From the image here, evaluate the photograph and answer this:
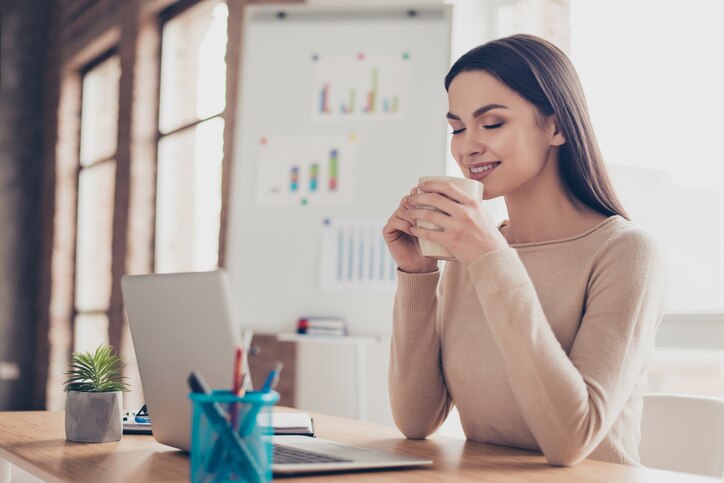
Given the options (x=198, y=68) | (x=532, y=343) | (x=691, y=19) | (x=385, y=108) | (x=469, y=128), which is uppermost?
(x=198, y=68)

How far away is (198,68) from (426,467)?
4257 mm

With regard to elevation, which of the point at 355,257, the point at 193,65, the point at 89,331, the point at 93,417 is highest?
the point at 193,65

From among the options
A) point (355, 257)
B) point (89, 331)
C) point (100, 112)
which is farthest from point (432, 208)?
point (100, 112)

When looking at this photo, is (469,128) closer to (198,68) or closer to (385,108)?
(385,108)

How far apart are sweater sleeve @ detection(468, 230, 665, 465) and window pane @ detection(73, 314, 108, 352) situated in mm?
4971

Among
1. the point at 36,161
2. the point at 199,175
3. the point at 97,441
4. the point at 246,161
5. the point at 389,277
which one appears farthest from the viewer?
the point at 36,161

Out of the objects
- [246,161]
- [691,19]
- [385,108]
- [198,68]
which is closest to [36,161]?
[198,68]

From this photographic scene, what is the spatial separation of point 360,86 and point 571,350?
1827mm

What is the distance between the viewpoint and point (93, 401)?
1.25 metres

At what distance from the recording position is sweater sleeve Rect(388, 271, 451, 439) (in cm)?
141

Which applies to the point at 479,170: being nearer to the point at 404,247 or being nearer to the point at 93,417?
the point at 404,247

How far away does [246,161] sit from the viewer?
118 inches

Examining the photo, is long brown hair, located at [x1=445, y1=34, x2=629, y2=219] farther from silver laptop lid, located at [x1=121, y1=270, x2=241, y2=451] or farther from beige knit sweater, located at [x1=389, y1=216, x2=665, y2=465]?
silver laptop lid, located at [x1=121, y1=270, x2=241, y2=451]

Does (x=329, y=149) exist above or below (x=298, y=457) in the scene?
above
